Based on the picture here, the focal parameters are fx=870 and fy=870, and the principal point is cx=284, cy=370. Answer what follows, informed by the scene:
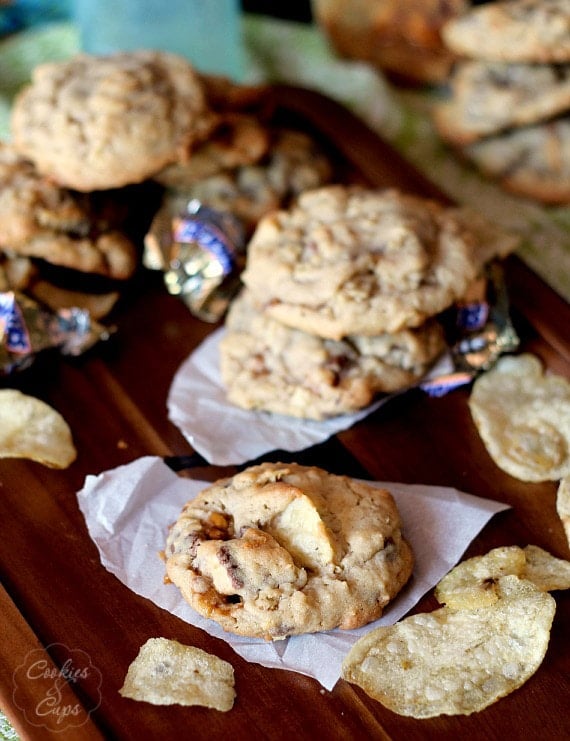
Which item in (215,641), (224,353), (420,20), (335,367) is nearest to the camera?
(215,641)

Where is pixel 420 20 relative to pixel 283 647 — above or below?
above

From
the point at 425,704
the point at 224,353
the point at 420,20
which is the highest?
the point at 420,20

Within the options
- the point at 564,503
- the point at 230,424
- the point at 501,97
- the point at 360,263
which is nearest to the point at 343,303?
the point at 360,263

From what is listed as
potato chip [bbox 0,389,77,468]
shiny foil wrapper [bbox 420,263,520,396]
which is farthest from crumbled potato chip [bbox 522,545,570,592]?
potato chip [bbox 0,389,77,468]

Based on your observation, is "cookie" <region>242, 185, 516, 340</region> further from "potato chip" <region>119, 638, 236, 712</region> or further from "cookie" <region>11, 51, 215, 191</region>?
"potato chip" <region>119, 638, 236, 712</region>

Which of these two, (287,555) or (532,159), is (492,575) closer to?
(287,555)

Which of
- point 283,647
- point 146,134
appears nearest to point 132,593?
point 283,647

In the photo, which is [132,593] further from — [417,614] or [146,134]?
[146,134]
